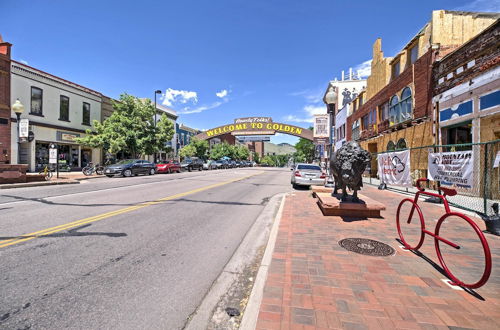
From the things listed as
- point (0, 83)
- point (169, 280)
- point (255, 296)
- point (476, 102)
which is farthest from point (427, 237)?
point (0, 83)

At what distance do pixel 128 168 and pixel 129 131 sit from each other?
4.45 m

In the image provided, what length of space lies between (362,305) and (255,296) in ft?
3.91

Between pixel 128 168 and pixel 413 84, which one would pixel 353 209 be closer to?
pixel 413 84

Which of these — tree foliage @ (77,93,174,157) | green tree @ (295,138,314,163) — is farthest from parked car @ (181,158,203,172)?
green tree @ (295,138,314,163)

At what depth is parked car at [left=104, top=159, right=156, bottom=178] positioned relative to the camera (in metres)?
21.2

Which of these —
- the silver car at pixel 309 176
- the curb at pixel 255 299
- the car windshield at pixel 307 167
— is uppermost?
the car windshield at pixel 307 167

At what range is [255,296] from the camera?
292 cm

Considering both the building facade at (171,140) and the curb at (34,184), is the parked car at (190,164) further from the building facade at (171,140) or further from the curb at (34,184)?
the curb at (34,184)

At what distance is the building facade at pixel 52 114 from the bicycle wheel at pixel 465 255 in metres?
27.9

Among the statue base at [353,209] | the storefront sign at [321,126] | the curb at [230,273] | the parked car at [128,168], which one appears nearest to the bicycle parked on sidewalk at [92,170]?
the parked car at [128,168]

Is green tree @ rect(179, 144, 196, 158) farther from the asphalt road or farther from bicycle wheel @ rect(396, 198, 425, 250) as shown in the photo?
bicycle wheel @ rect(396, 198, 425, 250)

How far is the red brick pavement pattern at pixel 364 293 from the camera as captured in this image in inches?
97.7

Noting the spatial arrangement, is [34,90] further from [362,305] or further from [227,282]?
[362,305]

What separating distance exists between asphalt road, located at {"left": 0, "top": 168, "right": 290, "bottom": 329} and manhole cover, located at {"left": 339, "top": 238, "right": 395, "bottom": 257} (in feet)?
7.26
